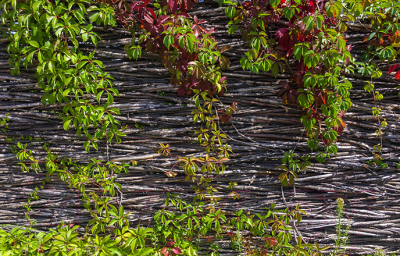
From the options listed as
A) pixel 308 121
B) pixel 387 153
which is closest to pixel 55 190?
pixel 308 121

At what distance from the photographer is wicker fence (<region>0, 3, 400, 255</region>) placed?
1863mm

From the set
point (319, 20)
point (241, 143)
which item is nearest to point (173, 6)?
point (319, 20)

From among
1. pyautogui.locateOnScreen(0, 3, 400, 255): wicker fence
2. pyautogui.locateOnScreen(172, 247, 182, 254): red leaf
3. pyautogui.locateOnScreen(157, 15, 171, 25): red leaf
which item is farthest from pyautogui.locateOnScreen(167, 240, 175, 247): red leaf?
pyautogui.locateOnScreen(157, 15, 171, 25): red leaf

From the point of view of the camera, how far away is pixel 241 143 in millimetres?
1900

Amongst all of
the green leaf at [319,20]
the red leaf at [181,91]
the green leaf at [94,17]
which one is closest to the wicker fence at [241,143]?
the red leaf at [181,91]

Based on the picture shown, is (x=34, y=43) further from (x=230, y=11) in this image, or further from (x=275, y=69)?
(x=275, y=69)

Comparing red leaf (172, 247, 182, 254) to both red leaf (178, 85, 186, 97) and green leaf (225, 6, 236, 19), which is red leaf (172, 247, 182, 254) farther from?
green leaf (225, 6, 236, 19)

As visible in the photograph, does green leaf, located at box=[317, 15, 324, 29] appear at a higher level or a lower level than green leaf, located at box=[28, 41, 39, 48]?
higher

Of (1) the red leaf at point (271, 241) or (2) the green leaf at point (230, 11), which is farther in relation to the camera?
(1) the red leaf at point (271, 241)

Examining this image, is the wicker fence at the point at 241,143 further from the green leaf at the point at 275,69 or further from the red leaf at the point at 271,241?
the red leaf at the point at 271,241

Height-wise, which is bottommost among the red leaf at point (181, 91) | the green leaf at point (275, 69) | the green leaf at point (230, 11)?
the red leaf at point (181, 91)

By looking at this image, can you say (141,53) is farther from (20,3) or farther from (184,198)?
(184,198)

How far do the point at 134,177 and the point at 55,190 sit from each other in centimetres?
61

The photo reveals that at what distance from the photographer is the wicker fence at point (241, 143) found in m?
1.86
